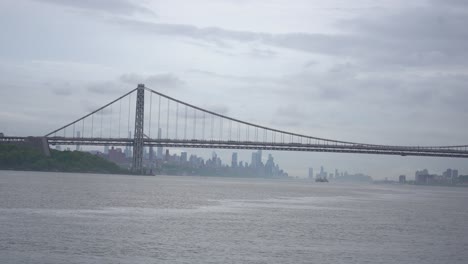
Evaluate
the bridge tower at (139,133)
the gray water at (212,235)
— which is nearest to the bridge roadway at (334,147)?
the bridge tower at (139,133)

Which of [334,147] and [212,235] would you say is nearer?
[212,235]

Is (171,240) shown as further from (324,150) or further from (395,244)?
(324,150)

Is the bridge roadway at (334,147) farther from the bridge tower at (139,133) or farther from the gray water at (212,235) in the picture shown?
the gray water at (212,235)

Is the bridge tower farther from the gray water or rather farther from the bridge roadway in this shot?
the gray water

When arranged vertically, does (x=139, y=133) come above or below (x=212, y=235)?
above

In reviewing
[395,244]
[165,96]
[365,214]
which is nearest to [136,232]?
[395,244]

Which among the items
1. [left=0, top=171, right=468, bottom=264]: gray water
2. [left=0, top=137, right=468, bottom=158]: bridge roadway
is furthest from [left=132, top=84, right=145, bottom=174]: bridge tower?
[left=0, top=171, right=468, bottom=264]: gray water

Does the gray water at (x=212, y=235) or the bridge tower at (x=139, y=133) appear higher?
the bridge tower at (x=139, y=133)

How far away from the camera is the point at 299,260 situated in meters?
22.5

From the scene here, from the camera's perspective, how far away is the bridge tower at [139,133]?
10175cm

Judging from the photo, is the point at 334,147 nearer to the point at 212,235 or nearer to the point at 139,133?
the point at 139,133

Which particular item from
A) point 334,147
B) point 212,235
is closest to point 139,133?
point 334,147

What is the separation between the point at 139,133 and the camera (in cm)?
10225

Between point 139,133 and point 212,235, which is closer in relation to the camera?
point 212,235
